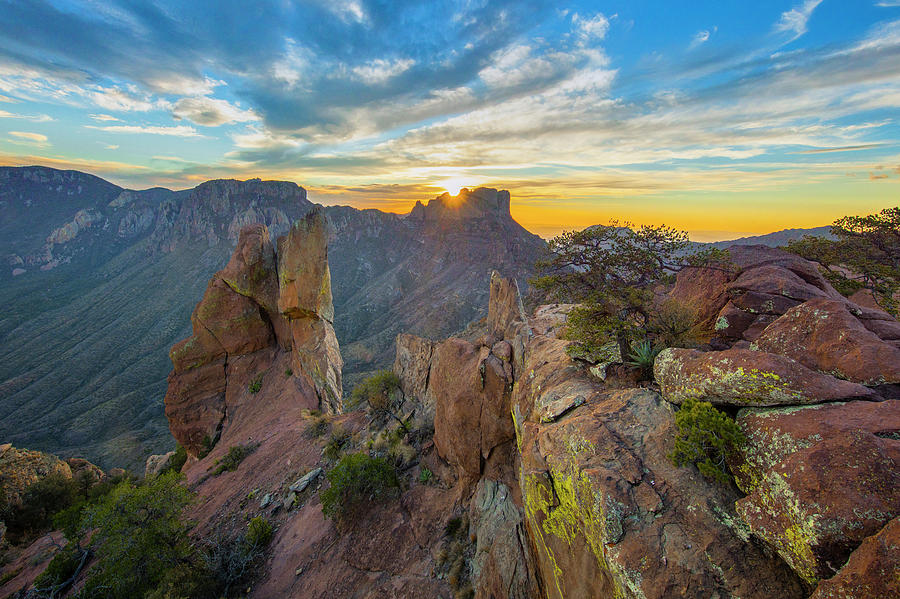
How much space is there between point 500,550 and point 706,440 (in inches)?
269

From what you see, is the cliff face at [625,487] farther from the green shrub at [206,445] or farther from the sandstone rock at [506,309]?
the green shrub at [206,445]

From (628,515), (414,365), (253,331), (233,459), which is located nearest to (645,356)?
(628,515)

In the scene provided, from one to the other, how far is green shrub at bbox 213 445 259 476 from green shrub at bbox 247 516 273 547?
Result: 7666 millimetres

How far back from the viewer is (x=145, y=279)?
411 feet

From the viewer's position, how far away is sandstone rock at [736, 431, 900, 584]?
3.60m

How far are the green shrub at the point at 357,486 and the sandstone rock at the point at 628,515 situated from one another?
7456mm

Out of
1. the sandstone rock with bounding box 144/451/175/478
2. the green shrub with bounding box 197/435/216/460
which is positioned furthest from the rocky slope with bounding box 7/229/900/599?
the sandstone rock with bounding box 144/451/175/478

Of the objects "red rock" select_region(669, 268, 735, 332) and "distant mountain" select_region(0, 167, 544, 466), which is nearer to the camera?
"red rock" select_region(669, 268, 735, 332)

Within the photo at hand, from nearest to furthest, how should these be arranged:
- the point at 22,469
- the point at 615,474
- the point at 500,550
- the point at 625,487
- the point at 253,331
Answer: the point at 625,487 → the point at 615,474 → the point at 500,550 → the point at 22,469 → the point at 253,331

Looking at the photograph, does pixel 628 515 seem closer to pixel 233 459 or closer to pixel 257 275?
pixel 233 459

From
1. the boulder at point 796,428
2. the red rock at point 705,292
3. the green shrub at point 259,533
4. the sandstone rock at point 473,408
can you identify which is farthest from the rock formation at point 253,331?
the boulder at point 796,428

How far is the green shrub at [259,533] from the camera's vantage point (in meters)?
13.2

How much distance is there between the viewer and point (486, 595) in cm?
899

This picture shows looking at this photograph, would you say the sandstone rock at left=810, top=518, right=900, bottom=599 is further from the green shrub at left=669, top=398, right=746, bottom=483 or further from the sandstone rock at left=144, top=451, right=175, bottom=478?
the sandstone rock at left=144, top=451, right=175, bottom=478
